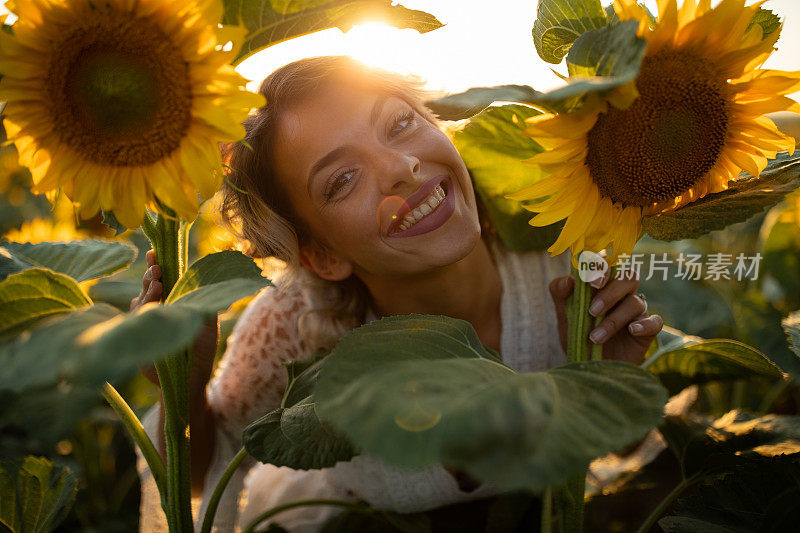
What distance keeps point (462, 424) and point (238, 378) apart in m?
0.93

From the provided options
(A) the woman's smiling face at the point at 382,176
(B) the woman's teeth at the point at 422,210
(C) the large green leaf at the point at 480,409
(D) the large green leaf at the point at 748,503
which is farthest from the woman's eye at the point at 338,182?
(D) the large green leaf at the point at 748,503

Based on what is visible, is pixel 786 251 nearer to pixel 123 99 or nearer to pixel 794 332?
pixel 794 332

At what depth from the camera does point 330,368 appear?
48 centimetres

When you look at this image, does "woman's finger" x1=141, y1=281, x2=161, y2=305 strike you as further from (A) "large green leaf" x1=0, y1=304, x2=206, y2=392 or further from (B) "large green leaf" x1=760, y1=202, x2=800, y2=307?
(B) "large green leaf" x1=760, y1=202, x2=800, y2=307

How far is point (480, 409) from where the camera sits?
1.32 feet

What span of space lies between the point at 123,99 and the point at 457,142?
0.42 meters

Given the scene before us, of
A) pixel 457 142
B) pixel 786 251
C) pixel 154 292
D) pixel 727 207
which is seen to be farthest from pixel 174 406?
pixel 786 251

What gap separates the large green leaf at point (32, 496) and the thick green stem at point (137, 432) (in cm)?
20

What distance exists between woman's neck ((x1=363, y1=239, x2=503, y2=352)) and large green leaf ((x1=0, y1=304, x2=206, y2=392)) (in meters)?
0.68

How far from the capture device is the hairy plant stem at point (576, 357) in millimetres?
646

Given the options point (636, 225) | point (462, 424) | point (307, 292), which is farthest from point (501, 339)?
point (462, 424)

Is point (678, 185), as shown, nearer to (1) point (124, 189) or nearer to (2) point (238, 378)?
(1) point (124, 189)

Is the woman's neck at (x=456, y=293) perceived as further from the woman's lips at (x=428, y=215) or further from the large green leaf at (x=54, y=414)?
the large green leaf at (x=54, y=414)

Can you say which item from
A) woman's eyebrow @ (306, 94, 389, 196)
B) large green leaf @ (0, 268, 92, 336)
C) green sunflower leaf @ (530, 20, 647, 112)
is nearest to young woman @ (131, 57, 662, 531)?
woman's eyebrow @ (306, 94, 389, 196)
